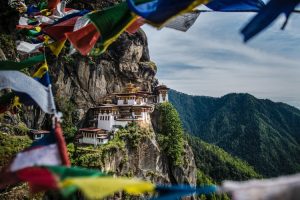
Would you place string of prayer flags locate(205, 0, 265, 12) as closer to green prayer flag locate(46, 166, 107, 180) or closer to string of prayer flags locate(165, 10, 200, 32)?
string of prayer flags locate(165, 10, 200, 32)

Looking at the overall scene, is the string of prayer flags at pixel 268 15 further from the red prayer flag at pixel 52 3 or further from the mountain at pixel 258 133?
the mountain at pixel 258 133

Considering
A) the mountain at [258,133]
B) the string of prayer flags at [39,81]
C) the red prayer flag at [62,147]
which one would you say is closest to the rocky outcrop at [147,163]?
the string of prayer flags at [39,81]

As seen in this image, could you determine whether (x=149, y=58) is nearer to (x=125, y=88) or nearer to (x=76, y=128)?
(x=125, y=88)

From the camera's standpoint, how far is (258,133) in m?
146

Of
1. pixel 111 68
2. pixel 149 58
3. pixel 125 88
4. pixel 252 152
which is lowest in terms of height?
pixel 252 152

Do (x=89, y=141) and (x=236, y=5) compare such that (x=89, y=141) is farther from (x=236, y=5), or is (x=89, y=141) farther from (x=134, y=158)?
(x=236, y=5)

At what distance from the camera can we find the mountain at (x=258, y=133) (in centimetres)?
12850

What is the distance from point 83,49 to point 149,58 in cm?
3646

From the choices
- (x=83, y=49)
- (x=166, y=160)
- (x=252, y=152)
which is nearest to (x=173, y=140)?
(x=166, y=160)

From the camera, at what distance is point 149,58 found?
41.6 metres

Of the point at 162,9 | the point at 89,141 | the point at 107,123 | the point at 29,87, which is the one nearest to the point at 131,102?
the point at 107,123

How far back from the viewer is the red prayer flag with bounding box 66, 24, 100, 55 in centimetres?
546

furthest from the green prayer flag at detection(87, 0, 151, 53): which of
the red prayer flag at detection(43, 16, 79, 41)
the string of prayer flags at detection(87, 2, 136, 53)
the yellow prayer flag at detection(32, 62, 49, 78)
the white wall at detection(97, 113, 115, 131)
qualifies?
the white wall at detection(97, 113, 115, 131)

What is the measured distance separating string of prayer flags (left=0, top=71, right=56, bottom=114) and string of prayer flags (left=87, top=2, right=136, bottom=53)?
1.16 metres
